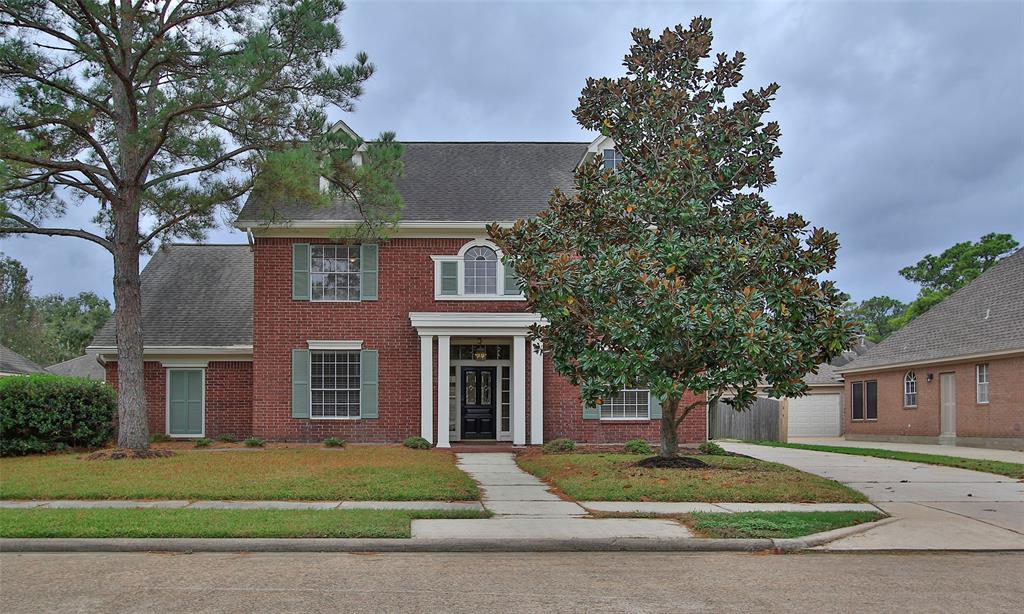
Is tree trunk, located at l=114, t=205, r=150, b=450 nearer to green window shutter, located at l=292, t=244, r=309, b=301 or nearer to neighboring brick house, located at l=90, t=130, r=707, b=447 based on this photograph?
neighboring brick house, located at l=90, t=130, r=707, b=447

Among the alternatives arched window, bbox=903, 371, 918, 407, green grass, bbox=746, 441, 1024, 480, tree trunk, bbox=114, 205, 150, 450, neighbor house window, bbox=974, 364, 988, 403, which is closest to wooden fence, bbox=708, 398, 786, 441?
arched window, bbox=903, 371, 918, 407

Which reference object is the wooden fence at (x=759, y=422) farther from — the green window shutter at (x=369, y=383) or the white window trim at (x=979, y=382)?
the green window shutter at (x=369, y=383)

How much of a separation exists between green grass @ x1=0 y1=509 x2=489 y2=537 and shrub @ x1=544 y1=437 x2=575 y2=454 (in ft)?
31.1

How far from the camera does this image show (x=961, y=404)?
2588cm

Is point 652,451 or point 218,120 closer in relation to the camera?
point 218,120

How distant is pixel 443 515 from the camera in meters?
10.0

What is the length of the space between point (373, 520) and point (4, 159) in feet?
33.9

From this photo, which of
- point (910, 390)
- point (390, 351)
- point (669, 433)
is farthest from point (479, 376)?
point (910, 390)

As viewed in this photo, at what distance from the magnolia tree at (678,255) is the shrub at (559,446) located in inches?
188

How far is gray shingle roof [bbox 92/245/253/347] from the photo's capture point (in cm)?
2259

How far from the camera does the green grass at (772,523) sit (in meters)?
9.03

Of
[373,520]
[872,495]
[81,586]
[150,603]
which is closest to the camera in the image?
[150,603]

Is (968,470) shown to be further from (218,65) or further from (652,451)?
(218,65)

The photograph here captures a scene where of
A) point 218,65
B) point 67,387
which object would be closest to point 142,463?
point 67,387
